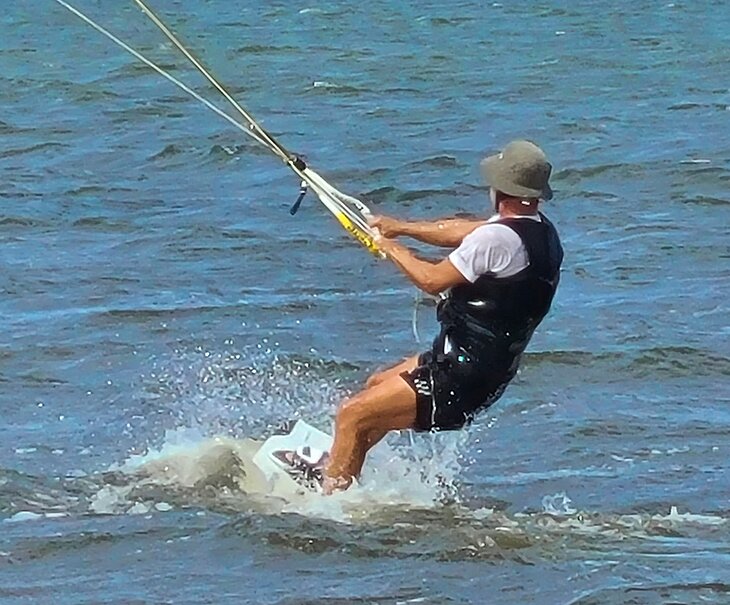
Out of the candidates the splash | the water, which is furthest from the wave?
the splash

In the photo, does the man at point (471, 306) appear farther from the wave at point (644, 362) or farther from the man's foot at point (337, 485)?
the wave at point (644, 362)

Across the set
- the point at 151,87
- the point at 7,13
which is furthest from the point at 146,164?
the point at 7,13

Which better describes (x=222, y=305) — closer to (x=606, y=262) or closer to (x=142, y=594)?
(x=606, y=262)

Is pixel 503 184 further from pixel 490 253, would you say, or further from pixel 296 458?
pixel 296 458

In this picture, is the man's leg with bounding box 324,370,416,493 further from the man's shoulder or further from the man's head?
the man's head

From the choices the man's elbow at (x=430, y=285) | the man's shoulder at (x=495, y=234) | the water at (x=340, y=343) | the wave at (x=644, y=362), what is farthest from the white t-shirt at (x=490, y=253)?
the wave at (x=644, y=362)

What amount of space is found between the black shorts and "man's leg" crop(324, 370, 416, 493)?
0.05 meters

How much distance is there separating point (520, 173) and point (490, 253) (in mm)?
351

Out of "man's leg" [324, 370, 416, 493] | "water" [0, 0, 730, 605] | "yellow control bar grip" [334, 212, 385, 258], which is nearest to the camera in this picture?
"water" [0, 0, 730, 605]

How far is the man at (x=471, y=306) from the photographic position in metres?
7.99

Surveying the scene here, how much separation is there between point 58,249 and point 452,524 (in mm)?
6920

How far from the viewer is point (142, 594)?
740cm

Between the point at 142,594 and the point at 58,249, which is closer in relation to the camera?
the point at 142,594

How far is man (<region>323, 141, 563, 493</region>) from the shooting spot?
7.99 metres
